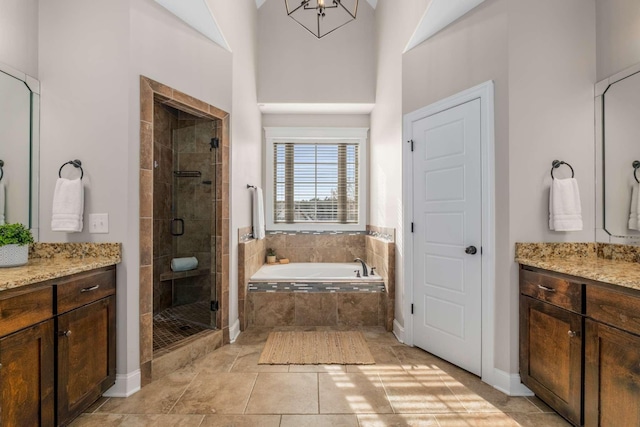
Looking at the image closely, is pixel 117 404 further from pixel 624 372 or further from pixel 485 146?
pixel 485 146

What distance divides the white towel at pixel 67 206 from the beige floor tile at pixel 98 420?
1147mm

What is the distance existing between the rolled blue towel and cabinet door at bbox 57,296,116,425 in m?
1.47

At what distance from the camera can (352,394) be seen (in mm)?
2229

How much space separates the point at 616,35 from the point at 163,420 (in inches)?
149

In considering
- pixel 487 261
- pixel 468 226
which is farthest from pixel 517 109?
pixel 487 261

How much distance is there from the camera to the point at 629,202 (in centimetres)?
211

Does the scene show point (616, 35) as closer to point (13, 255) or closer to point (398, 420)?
point (398, 420)

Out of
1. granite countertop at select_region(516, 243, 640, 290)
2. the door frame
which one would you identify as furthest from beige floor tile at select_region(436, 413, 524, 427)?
granite countertop at select_region(516, 243, 640, 290)

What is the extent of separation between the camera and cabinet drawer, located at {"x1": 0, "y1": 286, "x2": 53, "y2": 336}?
1436 millimetres

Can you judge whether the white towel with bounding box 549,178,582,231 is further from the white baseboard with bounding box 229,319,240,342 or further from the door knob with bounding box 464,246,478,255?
the white baseboard with bounding box 229,319,240,342

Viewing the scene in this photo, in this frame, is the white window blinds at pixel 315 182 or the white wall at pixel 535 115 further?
the white window blinds at pixel 315 182

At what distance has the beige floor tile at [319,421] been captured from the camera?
6.24ft

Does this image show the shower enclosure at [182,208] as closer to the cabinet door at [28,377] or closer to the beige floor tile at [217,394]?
the beige floor tile at [217,394]

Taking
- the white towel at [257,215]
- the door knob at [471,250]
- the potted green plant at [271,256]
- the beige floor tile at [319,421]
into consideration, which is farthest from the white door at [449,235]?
the potted green plant at [271,256]
